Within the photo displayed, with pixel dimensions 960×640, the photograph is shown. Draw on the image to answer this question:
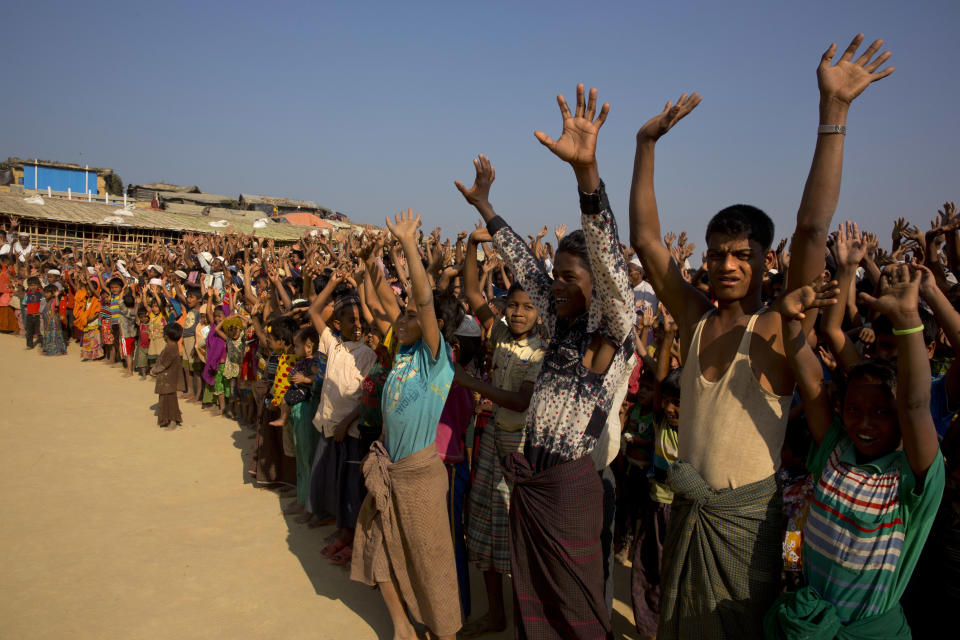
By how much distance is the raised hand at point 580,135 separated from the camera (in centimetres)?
221

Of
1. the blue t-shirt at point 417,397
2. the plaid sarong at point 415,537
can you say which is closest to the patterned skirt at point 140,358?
the plaid sarong at point 415,537

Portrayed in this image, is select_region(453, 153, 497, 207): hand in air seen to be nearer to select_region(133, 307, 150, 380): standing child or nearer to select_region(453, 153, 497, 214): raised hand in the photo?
select_region(453, 153, 497, 214): raised hand

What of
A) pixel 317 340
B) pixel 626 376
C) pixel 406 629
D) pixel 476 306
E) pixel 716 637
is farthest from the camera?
pixel 317 340

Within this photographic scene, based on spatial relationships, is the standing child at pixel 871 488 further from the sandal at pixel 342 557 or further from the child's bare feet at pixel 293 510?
the child's bare feet at pixel 293 510

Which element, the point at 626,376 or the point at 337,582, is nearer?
the point at 626,376

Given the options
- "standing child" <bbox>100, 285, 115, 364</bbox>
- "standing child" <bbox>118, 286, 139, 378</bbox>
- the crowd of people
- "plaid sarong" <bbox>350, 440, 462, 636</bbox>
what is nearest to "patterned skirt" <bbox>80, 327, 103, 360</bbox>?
"standing child" <bbox>100, 285, 115, 364</bbox>

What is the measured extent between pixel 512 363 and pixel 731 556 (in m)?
1.73

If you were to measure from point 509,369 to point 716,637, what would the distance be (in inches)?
71.4

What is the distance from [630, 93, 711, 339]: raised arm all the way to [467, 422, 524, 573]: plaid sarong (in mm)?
1328

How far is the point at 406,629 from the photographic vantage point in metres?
3.49

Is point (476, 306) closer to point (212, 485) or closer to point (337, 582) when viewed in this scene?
point (337, 582)

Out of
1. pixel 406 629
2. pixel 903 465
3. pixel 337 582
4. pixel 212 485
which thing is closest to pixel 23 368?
pixel 212 485

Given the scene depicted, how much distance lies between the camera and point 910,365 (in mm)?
1795

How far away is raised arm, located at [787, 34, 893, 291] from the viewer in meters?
1.86
